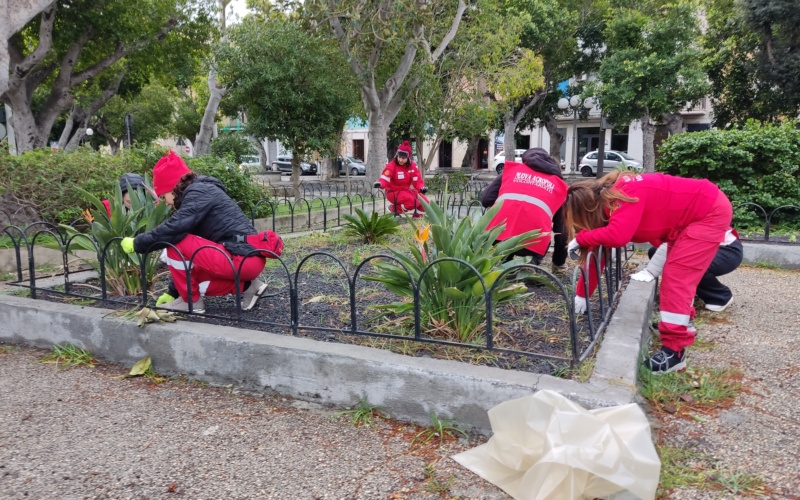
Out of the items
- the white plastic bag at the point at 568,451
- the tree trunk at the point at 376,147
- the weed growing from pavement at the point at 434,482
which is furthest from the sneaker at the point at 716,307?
the tree trunk at the point at 376,147

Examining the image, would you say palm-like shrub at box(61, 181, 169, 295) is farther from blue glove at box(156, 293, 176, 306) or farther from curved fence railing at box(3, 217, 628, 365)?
blue glove at box(156, 293, 176, 306)

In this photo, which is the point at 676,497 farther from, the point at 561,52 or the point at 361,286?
the point at 561,52

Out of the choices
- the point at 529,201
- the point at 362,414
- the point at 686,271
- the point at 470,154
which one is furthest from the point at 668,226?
the point at 470,154

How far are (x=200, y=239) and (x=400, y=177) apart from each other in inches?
226

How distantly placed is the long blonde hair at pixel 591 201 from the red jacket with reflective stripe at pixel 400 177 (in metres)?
5.84

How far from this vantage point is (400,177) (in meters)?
9.45

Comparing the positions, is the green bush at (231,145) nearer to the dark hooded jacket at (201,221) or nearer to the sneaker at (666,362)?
the dark hooded jacket at (201,221)

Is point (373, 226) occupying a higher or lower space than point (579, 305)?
higher

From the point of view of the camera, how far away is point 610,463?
2115 millimetres

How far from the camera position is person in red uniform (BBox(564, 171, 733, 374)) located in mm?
3416

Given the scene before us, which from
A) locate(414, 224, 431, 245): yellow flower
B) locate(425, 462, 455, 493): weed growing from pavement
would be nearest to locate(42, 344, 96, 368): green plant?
locate(414, 224, 431, 245): yellow flower

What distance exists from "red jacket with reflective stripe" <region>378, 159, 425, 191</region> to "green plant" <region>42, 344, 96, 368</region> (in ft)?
19.9

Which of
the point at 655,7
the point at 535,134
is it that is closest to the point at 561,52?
the point at 655,7

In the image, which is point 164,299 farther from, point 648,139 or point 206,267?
point 648,139
